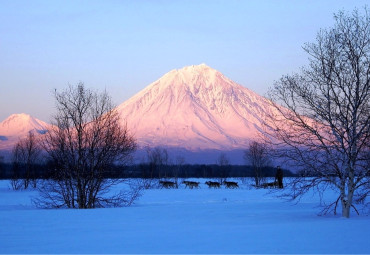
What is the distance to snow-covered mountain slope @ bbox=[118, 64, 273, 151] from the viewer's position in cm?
12150

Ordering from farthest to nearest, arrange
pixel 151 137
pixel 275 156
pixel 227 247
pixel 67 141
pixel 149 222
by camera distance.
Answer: pixel 151 137
pixel 67 141
pixel 275 156
pixel 149 222
pixel 227 247

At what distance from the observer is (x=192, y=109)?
439ft

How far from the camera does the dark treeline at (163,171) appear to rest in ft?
91.3

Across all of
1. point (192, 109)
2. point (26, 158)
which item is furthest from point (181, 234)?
point (192, 109)

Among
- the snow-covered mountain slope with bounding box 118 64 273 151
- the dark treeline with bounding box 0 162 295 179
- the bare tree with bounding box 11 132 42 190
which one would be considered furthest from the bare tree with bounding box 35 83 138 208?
the snow-covered mountain slope with bounding box 118 64 273 151

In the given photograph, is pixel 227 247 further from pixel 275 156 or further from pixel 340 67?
pixel 340 67

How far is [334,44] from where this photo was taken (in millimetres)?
13367

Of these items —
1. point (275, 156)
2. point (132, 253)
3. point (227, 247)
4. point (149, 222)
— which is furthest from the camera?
point (275, 156)

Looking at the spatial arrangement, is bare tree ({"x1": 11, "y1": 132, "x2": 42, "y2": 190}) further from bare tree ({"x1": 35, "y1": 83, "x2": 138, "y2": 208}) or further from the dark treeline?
bare tree ({"x1": 35, "y1": 83, "x2": 138, "y2": 208})

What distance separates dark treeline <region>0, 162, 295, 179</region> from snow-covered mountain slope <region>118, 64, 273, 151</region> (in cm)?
1019

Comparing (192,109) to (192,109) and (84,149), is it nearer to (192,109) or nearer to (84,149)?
(192,109)

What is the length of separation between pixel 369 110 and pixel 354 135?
2.92 ft

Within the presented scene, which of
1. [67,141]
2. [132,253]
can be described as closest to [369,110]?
[132,253]

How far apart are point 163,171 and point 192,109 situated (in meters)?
43.4
